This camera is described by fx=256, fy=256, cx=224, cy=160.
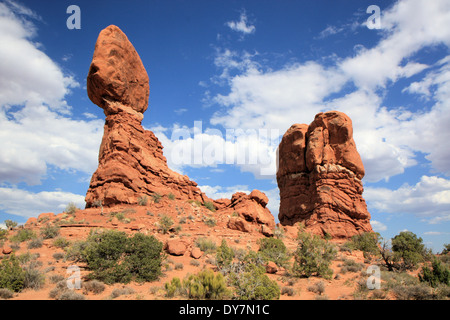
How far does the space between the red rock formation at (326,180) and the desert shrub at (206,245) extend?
1559cm

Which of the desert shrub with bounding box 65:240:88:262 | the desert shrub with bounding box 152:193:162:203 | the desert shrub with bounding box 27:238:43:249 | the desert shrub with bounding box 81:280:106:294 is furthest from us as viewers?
the desert shrub with bounding box 152:193:162:203

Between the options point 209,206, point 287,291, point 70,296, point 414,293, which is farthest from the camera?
point 209,206

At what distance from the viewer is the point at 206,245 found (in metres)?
16.1

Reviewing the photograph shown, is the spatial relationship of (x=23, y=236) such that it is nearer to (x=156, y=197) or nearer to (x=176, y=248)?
(x=176, y=248)

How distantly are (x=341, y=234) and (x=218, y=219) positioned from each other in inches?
540

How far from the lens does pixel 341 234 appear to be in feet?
90.0

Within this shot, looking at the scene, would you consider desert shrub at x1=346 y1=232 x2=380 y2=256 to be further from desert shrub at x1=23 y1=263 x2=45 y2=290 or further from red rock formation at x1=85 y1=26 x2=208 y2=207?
desert shrub at x1=23 y1=263 x2=45 y2=290

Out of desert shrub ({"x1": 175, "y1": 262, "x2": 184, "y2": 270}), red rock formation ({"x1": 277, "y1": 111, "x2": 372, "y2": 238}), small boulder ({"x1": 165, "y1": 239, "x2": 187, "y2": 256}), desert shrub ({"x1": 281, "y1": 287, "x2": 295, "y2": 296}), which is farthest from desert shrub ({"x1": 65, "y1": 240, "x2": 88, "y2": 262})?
red rock formation ({"x1": 277, "y1": 111, "x2": 372, "y2": 238})

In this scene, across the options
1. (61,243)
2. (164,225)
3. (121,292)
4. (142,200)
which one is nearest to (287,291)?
(121,292)

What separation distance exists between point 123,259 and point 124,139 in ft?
48.7

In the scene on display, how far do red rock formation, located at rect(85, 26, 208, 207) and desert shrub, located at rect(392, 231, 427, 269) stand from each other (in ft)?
60.2

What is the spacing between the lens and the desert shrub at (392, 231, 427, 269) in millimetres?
14680
